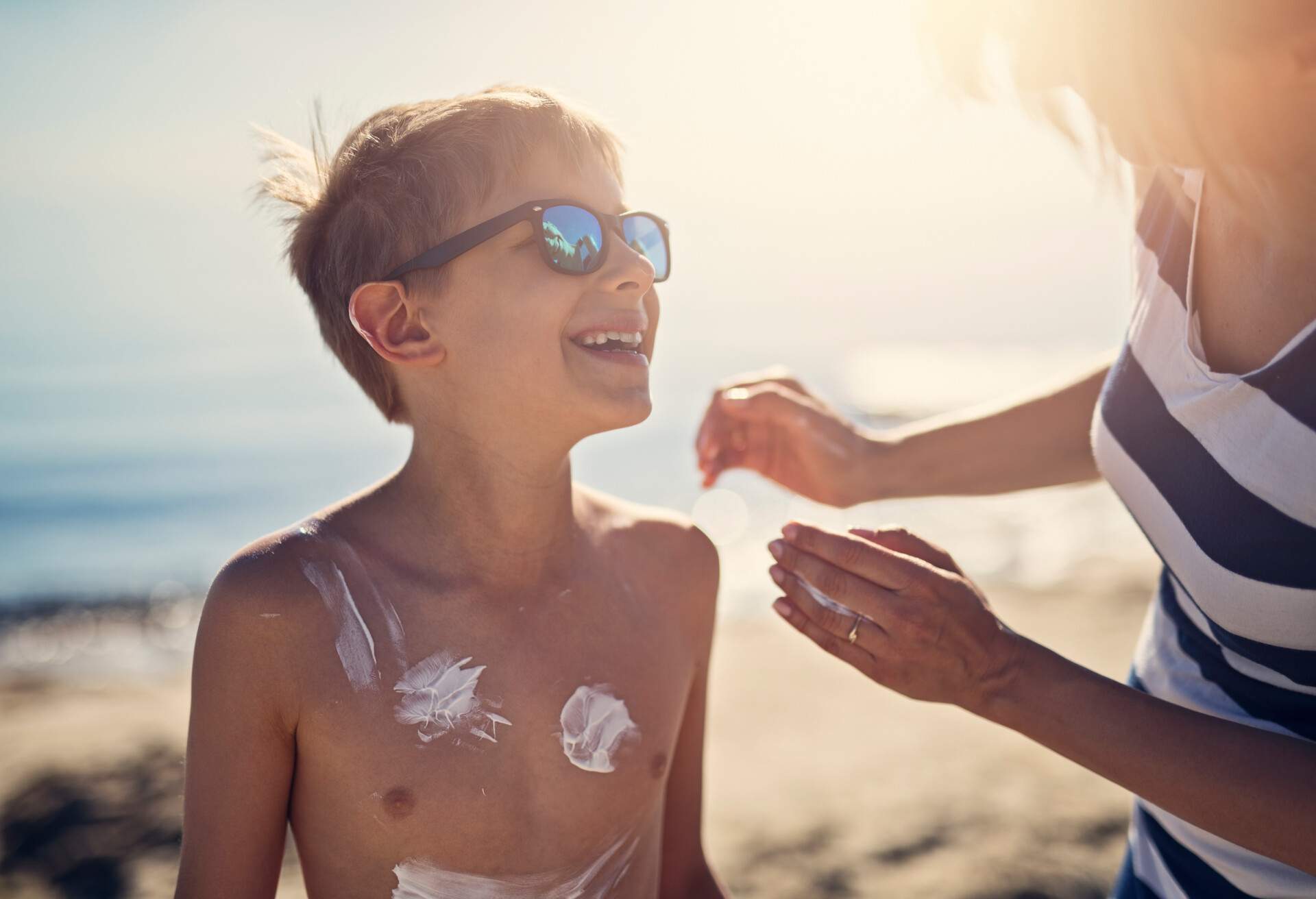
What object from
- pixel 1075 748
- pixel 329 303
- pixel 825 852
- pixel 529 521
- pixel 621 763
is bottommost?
pixel 825 852

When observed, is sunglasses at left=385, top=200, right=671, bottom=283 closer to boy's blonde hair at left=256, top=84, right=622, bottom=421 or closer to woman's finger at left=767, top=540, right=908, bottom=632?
boy's blonde hair at left=256, top=84, right=622, bottom=421

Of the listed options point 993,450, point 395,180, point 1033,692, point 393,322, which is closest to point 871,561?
point 1033,692

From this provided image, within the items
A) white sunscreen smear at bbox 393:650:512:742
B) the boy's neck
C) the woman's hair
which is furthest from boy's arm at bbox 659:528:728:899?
the woman's hair

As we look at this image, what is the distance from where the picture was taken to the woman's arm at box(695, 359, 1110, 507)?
2906 millimetres

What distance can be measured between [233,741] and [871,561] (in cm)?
135

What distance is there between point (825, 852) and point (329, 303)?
12.6 ft

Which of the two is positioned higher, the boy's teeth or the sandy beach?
the boy's teeth

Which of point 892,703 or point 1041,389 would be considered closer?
point 1041,389

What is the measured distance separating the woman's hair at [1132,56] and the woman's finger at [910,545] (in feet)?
2.91

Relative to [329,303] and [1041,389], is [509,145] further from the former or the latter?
[1041,389]

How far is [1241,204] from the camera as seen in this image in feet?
6.55

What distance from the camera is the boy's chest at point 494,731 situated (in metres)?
2.07

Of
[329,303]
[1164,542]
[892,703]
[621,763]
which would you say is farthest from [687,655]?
[892,703]

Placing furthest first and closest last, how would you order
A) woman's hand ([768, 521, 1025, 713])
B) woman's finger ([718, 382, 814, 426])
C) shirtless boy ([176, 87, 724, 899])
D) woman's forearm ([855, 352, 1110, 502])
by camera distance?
woman's finger ([718, 382, 814, 426]) < woman's forearm ([855, 352, 1110, 502]) < shirtless boy ([176, 87, 724, 899]) < woman's hand ([768, 521, 1025, 713])
